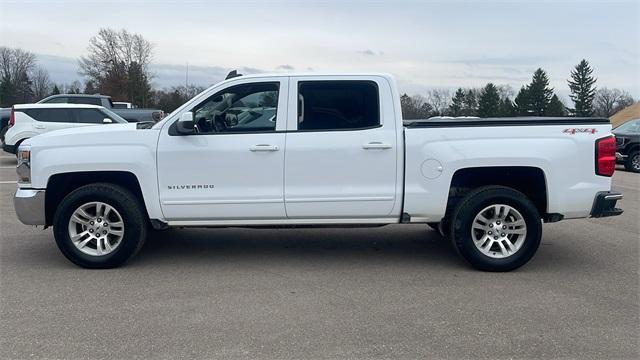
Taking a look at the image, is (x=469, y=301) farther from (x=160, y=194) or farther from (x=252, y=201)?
(x=160, y=194)

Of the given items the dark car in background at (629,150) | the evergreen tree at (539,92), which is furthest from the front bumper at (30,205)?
the evergreen tree at (539,92)

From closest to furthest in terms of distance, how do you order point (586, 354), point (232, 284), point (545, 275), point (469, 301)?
point (586, 354) → point (469, 301) → point (232, 284) → point (545, 275)

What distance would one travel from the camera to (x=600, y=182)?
547 cm

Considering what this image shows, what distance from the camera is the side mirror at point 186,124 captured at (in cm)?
534

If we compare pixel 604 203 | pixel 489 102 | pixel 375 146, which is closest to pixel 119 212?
pixel 375 146

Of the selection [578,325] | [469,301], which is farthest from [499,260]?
[578,325]

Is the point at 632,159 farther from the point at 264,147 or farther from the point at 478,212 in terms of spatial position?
the point at 264,147

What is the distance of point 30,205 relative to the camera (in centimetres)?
557

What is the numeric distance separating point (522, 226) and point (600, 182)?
89 cm

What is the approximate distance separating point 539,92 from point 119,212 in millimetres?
72934

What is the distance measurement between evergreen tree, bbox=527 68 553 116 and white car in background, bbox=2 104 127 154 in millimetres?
60787

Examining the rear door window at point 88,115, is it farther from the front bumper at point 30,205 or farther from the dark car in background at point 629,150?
the dark car in background at point 629,150

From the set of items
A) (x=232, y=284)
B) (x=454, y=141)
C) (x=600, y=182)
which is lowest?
(x=232, y=284)

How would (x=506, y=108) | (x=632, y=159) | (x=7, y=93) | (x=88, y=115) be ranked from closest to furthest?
(x=88, y=115), (x=632, y=159), (x=506, y=108), (x=7, y=93)
